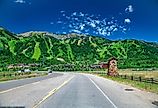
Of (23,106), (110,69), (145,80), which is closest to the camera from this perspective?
(23,106)

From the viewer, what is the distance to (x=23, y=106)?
1485 cm

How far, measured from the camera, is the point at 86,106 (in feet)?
50.5

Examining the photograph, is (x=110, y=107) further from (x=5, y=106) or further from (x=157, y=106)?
(x=5, y=106)

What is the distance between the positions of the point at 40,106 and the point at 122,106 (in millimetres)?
4041

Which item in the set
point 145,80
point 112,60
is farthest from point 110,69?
point 145,80

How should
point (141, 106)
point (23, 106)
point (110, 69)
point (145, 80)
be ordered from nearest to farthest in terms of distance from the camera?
1. point (23, 106)
2. point (141, 106)
3. point (145, 80)
4. point (110, 69)

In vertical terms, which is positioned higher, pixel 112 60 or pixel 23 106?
pixel 112 60

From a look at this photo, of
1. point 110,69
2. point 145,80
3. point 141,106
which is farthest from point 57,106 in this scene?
point 110,69

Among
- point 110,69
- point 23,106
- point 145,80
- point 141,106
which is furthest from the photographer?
point 110,69

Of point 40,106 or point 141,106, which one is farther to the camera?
point 141,106

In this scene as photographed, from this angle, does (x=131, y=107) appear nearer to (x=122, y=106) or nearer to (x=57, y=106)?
(x=122, y=106)

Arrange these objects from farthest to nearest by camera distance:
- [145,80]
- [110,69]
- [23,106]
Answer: [110,69]
[145,80]
[23,106]

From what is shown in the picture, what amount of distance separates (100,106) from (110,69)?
66.9m

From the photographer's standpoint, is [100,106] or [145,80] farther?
[145,80]
